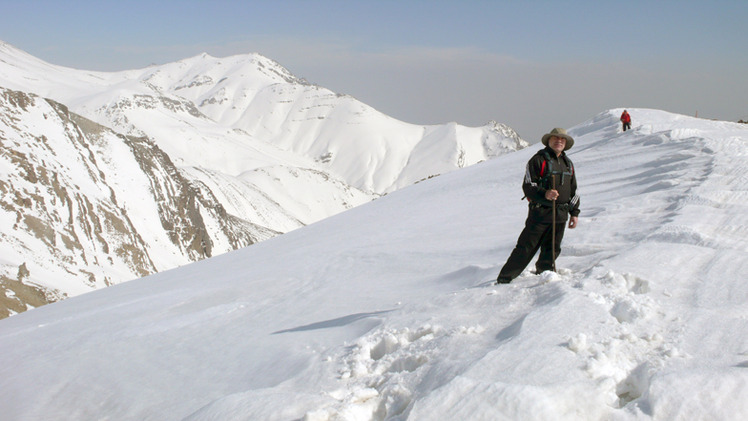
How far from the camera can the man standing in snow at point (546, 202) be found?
6.09 meters

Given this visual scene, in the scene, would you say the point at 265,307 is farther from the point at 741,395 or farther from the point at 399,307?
the point at 741,395

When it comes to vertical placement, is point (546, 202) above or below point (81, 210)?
below

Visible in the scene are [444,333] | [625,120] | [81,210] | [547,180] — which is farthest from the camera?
[81,210]

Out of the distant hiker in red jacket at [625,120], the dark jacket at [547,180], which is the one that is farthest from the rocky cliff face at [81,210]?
the dark jacket at [547,180]

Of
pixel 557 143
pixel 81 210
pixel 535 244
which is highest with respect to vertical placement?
pixel 81 210

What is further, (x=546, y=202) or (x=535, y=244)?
(x=535, y=244)

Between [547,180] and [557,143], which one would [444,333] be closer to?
[547,180]

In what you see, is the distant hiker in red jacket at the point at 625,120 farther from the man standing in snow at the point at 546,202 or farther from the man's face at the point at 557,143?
the man's face at the point at 557,143

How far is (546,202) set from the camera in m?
6.16

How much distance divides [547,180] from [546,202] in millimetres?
244

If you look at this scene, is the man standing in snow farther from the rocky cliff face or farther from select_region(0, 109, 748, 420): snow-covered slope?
the rocky cliff face

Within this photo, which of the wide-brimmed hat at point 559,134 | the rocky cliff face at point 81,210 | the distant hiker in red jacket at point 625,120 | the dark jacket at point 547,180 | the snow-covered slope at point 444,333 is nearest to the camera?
the snow-covered slope at point 444,333

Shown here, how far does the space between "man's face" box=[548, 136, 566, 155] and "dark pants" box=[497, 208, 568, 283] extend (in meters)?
0.68

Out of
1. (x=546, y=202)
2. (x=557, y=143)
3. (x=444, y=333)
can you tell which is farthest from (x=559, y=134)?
(x=444, y=333)
